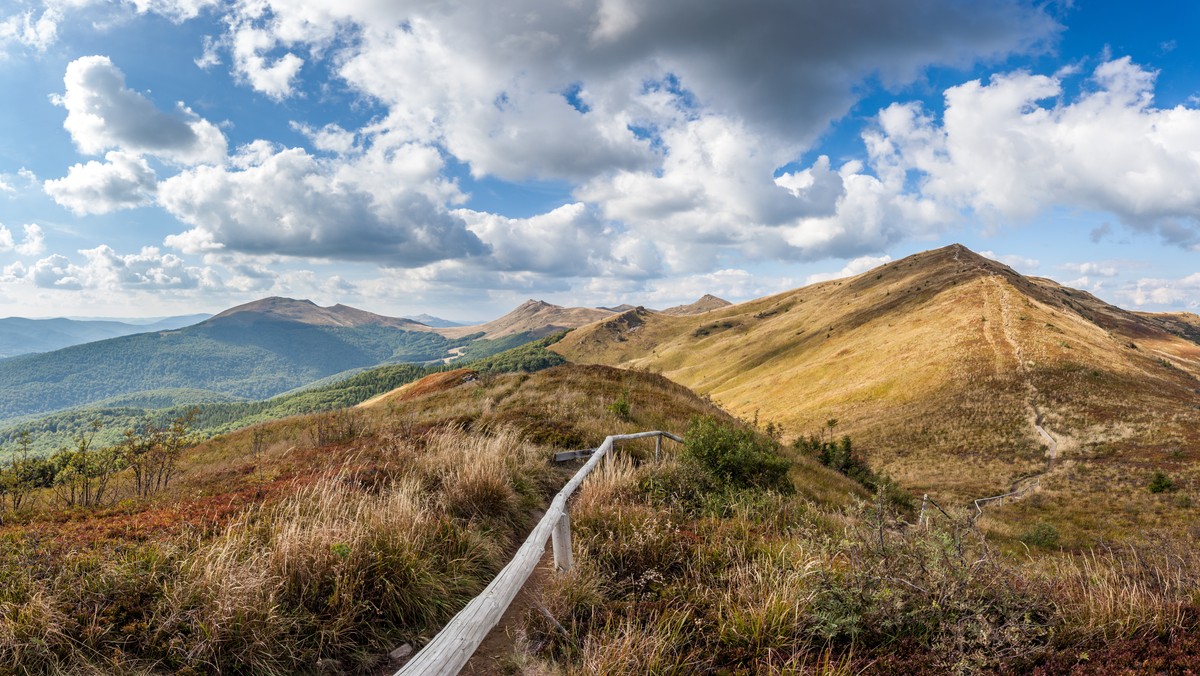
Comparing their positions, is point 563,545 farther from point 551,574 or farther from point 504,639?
point 504,639

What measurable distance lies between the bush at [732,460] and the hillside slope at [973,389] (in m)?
37.0

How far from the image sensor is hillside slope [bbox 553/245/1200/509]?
44.7 m

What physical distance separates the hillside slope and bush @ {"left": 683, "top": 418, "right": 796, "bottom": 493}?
37.0 metres

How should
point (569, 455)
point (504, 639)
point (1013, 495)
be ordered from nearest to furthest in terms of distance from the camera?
point (504, 639) < point (569, 455) < point (1013, 495)

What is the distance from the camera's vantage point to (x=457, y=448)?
336 inches

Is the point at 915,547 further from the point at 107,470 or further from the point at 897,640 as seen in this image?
the point at 107,470

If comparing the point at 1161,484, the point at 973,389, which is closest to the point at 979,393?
the point at 973,389

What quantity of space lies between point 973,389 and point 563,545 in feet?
229

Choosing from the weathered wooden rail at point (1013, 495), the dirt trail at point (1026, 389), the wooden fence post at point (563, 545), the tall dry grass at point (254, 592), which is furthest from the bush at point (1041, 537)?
the tall dry grass at point (254, 592)

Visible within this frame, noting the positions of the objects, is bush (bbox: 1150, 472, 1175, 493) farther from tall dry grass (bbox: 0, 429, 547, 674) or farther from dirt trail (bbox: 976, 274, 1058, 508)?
tall dry grass (bbox: 0, 429, 547, 674)

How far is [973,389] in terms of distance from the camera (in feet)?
190

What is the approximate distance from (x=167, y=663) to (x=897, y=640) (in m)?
5.31

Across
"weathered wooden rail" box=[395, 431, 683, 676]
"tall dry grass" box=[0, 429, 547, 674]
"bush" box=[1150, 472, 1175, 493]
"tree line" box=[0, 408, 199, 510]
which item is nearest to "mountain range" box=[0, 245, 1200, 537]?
"bush" box=[1150, 472, 1175, 493]

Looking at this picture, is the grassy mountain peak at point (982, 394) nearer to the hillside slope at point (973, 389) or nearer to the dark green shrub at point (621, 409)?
the hillside slope at point (973, 389)
